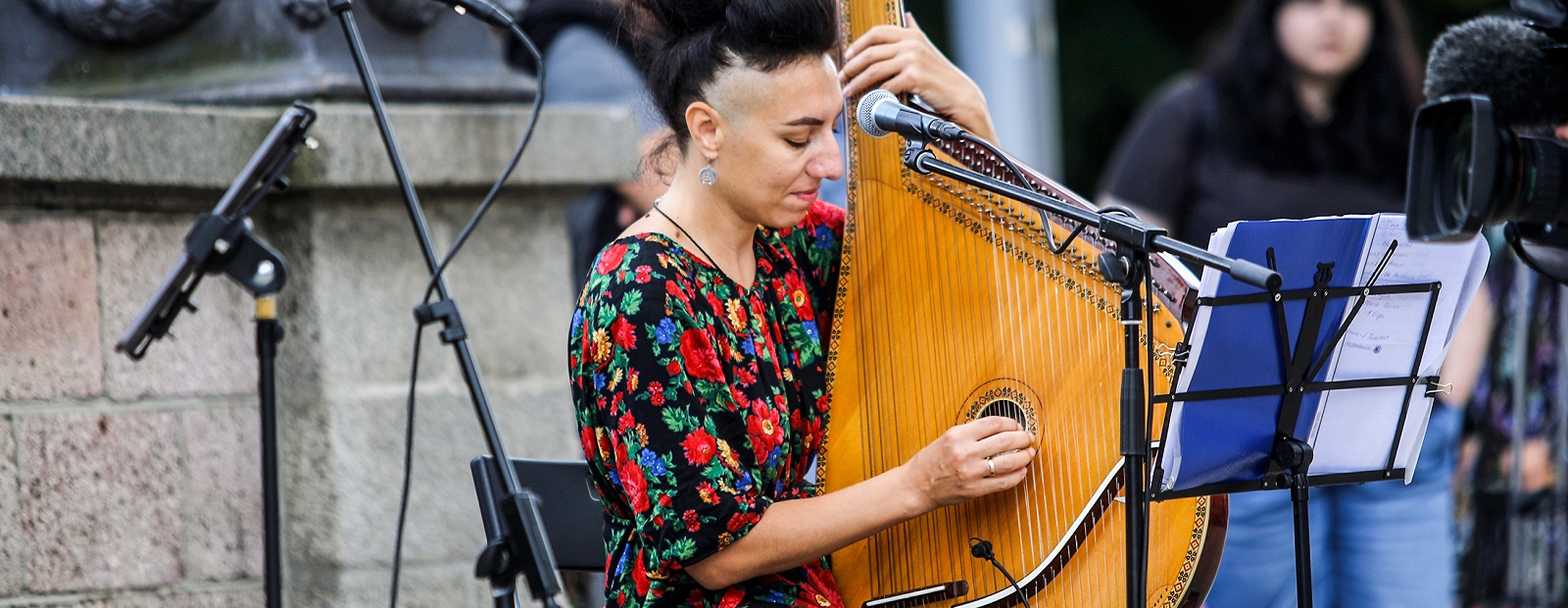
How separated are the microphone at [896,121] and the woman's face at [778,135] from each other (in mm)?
54

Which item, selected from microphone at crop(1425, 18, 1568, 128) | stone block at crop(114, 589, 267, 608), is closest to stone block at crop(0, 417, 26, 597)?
stone block at crop(114, 589, 267, 608)

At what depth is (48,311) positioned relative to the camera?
2410 mm

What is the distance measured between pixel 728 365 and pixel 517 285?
1.08 metres

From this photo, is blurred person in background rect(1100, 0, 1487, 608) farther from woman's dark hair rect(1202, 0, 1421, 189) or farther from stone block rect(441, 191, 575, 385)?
stone block rect(441, 191, 575, 385)

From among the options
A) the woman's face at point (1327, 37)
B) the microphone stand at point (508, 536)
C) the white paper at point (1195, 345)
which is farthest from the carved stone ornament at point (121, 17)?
the woman's face at point (1327, 37)

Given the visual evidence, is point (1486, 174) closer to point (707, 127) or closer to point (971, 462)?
point (971, 462)

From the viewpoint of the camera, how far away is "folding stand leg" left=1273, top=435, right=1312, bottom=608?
6.01ft

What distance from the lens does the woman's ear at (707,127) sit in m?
2.04

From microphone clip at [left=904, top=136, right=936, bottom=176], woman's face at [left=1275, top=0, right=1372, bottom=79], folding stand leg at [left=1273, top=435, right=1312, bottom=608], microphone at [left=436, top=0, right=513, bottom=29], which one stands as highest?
woman's face at [left=1275, top=0, right=1372, bottom=79]

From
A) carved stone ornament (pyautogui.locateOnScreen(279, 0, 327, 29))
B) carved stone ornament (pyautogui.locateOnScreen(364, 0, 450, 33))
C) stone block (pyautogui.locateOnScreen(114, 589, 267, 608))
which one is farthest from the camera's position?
carved stone ornament (pyautogui.locateOnScreen(364, 0, 450, 33))

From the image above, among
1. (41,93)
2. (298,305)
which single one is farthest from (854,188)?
(41,93)

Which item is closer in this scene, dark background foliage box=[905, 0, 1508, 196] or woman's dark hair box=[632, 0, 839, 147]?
woman's dark hair box=[632, 0, 839, 147]

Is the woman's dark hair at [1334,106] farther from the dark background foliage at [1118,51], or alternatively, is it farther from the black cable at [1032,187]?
the dark background foliage at [1118,51]

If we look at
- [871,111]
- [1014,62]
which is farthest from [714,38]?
[1014,62]
